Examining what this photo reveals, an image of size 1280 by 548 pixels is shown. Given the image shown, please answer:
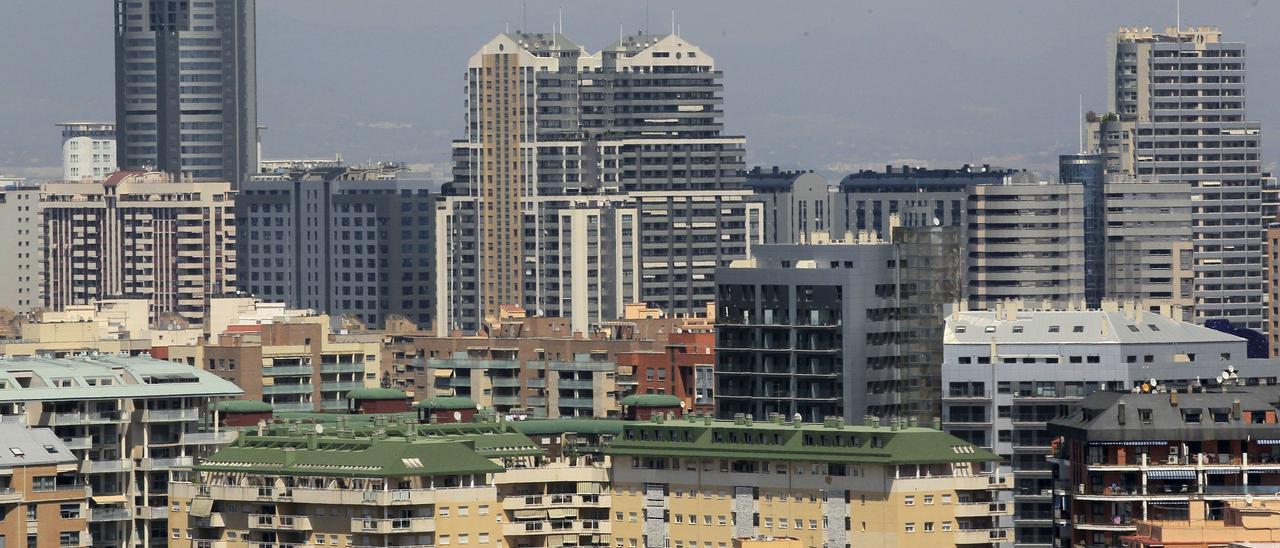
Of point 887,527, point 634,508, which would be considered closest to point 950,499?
point 887,527

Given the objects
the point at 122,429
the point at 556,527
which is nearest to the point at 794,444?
the point at 556,527

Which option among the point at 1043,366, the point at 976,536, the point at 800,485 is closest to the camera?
the point at 976,536

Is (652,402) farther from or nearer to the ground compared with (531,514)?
farther from the ground

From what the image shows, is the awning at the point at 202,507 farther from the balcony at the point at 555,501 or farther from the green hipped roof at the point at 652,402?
the green hipped roof at the point at 652,402

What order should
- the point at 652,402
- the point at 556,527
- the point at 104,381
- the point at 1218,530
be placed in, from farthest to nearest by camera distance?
the point at 652,402, the point at 104,381, the point at 556,527, the point at 1218,530

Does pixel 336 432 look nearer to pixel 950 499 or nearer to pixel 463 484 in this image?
pixel 463 484

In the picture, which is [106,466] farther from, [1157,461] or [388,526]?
[1157,461]

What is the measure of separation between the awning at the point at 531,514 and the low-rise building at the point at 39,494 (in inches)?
594

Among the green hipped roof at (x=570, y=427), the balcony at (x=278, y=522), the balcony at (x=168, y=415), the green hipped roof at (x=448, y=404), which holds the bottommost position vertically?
the balcony at (x=278, y=522)

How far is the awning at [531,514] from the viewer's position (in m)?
145

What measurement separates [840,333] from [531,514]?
1632 inches

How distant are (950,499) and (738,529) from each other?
822 cm

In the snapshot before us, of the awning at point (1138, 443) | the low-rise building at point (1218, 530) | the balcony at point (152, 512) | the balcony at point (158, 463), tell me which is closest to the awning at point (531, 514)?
the balcony at point (152, 512)

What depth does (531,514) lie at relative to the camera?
146 m
